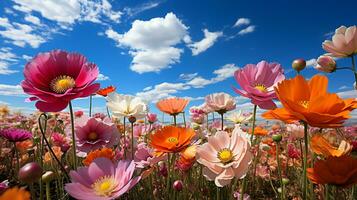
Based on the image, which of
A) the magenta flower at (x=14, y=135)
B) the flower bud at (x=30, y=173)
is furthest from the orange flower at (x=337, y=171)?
the magenta flower at (x=14, y=135)

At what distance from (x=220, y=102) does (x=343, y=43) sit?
0.83m

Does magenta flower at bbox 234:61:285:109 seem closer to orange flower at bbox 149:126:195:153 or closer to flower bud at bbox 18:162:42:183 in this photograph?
orange flower at bbox 149:126:195:153

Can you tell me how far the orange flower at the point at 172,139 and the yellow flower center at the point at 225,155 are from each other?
6.1 inches

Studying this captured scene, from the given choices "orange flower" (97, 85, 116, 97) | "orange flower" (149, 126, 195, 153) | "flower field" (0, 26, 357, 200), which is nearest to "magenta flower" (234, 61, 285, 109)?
"flower field" (0, 26, 357, 200)

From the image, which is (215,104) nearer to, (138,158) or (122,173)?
(138,158)

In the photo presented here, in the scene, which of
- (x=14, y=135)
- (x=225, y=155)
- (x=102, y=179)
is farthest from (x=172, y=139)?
(x=14, y=135)

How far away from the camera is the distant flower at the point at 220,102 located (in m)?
2.17

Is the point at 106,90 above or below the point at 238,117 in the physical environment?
above

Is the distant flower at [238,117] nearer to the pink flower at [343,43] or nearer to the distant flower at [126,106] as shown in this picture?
the distant flower at [126,106]

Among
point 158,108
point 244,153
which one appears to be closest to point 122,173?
point 244,153

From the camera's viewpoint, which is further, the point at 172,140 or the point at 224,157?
the point at 172,140

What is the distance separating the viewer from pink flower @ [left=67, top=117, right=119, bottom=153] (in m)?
1.77

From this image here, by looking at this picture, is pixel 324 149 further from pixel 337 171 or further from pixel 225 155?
pixel 225 155

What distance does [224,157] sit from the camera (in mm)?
1387
